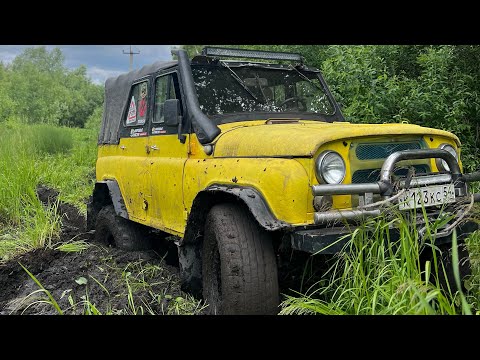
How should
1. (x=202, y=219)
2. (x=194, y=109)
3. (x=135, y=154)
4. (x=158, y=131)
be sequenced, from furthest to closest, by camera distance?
(x=135, y=154)
(x=158, y=131)
(x=194, y=109)
(x=202, y=219)

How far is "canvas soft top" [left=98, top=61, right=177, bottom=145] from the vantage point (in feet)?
19.0

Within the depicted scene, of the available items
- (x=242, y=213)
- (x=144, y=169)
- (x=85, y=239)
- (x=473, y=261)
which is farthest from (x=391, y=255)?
(x=85, y=239)

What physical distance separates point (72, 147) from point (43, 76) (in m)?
35.4

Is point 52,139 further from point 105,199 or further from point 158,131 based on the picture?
point 158,131

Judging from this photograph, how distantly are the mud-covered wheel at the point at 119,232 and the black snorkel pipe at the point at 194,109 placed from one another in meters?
1.97

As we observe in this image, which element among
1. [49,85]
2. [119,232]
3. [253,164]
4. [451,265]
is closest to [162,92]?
[119,232]

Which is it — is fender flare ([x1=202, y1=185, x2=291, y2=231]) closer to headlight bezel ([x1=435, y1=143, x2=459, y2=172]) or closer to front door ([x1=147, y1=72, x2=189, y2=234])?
front door ([x1=147, y1=72, x2=189, y2=234])

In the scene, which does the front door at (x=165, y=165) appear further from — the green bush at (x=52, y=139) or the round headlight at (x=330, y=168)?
the green bush at (x=52, y=139)

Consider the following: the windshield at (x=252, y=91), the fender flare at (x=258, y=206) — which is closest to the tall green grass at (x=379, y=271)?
the fender flare at (x=258, y=206)

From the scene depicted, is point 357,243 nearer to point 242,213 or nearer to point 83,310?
point 242,213

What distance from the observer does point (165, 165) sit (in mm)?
4711

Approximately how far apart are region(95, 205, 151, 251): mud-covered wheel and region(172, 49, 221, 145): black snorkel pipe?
6.46 feet

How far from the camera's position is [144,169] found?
16.9 ft

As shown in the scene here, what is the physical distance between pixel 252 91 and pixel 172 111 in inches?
30.7
